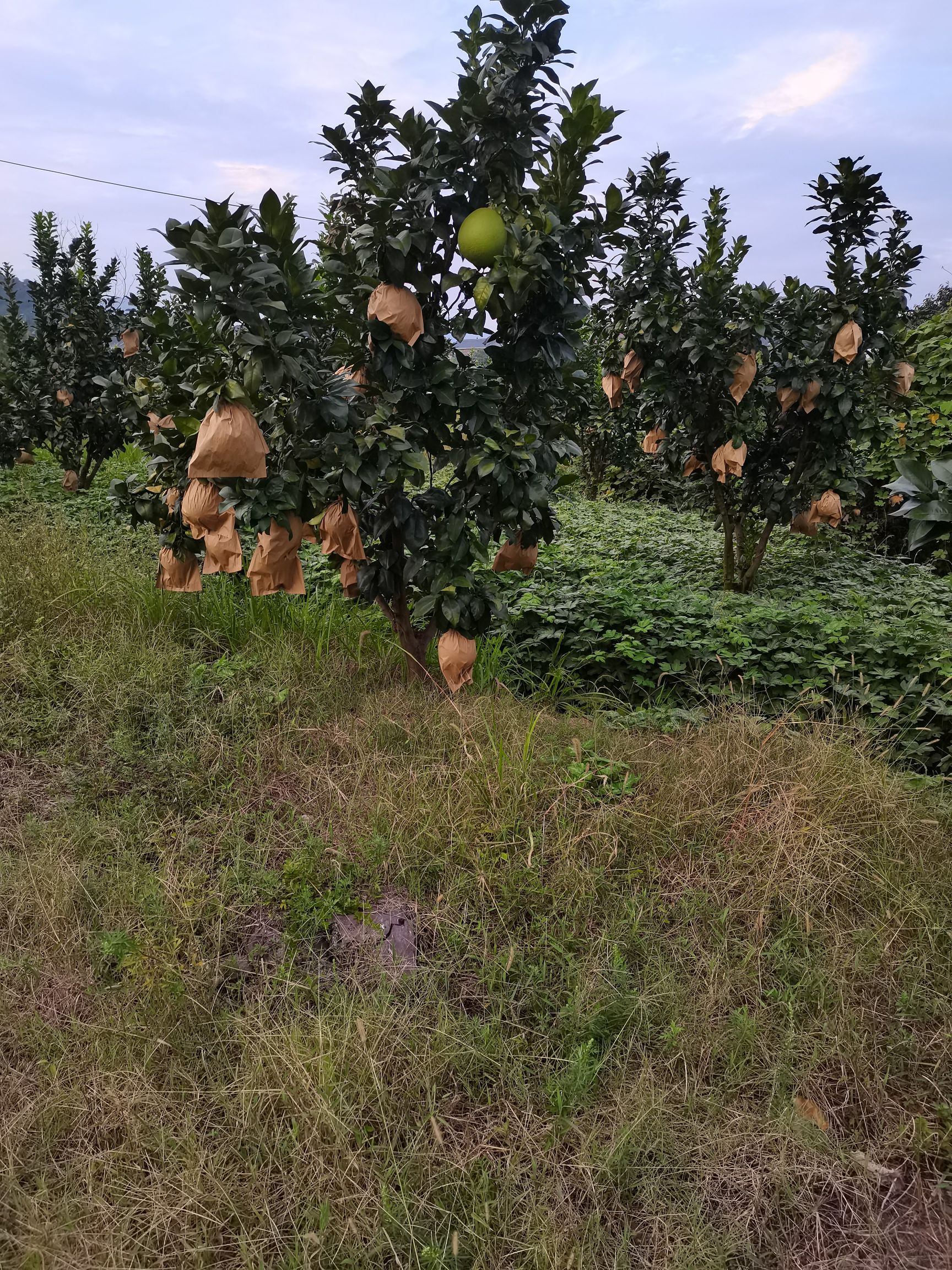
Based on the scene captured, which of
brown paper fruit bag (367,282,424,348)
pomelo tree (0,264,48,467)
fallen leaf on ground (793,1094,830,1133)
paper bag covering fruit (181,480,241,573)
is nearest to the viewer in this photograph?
fallen leaf on ground (793,1094,830,1133)

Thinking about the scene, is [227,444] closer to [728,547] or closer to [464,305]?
[464,305]

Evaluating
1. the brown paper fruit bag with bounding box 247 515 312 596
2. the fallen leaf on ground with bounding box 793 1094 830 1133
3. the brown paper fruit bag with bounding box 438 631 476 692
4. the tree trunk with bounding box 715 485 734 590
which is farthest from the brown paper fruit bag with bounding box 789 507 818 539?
the fallen leaf on ground with bounding box 793 1094 830 1133

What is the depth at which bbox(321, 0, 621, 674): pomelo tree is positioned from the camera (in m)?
2.70

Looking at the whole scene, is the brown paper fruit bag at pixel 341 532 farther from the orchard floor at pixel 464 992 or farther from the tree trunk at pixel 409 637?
the orchard floor at pixel 464 992

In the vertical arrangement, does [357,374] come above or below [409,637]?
above

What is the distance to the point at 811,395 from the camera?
4.93 metres

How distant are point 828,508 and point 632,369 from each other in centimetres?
152

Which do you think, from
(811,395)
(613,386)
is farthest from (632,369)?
(811,395)

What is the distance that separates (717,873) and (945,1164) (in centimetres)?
83

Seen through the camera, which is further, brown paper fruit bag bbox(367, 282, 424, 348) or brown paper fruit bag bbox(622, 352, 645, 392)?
brown paper fruit bag bbox(622, 352, 645, 392)

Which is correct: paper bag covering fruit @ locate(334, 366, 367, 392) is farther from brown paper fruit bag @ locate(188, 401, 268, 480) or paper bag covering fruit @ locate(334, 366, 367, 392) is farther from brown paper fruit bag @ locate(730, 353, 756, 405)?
brown paper fruit bag @ locate(730, 353, 756, 405)

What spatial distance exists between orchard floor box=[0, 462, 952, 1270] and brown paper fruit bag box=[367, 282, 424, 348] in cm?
133

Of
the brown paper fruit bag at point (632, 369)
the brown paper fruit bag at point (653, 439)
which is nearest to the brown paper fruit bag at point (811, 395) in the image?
the brown paper fruit bag at point (653, 439)

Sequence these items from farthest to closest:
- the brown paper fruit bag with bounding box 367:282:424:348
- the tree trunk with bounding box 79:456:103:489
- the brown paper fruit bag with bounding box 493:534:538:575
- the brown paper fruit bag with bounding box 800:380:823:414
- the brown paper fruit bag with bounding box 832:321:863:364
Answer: the tree trunk with bounding box 79:456:103:489, the brown paper fruit bag with bounding box 800:380:823:414, the brown paper fruit bag with bounding box 832:321:863:364, the brown paper fruit bag with bounding box 493:534:538:575, the brown paper fruit bag with bounding box 367:282:424:348
